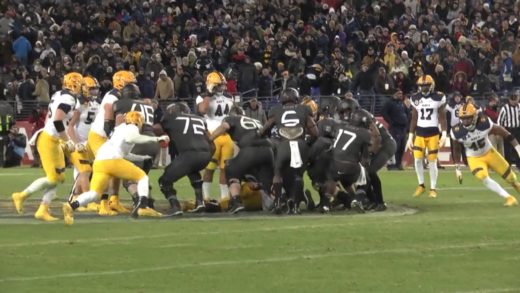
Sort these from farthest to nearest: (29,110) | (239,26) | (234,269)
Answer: (239,26)
(29,110)
(234,269)

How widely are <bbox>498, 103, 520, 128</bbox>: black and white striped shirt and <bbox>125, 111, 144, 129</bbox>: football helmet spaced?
11.9 metres

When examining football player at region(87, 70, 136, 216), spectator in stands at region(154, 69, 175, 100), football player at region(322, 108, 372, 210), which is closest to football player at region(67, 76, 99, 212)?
football player at region(87, 70, 136, 216)

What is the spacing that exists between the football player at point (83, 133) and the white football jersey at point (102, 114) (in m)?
0.25

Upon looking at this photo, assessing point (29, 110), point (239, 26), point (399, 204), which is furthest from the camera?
point (239, 26)

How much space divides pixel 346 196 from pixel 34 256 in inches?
219

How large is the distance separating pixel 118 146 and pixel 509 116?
12.5 metres

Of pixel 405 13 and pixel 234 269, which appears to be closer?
pixel 234 269

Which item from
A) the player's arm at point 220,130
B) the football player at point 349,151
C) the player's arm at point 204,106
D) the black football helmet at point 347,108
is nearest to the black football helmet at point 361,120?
the football player at point 349,151

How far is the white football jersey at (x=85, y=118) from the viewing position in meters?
18.4

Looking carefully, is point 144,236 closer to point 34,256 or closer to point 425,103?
point 34,256

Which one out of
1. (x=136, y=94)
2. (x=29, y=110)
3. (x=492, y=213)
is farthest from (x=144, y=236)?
(x=29, y=110)

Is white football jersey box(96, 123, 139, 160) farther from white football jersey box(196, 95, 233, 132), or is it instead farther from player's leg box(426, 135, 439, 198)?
player's leg box(426, 135, 439, 198)

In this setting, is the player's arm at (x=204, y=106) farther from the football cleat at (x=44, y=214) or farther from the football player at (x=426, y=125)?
the football player at (x=426, y=125)

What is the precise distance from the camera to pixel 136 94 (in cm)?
1689
